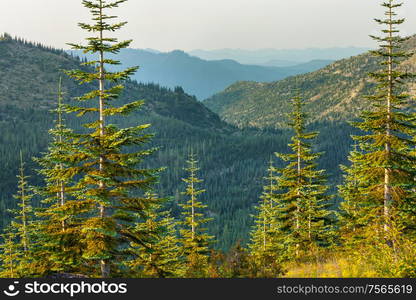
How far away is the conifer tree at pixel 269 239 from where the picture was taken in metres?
20.2

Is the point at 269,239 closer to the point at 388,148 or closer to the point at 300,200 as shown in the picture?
the point at 300,200

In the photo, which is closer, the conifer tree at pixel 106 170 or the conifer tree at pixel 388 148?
the conifer tree at pixel 106 170

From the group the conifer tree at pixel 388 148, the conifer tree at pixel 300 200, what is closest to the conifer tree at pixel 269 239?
the conifer tree at pixel 300 200

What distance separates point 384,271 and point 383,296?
125 cm

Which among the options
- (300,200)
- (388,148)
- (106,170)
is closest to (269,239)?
(300,200)

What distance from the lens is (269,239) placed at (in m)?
45.6

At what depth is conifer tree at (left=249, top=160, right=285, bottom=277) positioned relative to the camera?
20167mm

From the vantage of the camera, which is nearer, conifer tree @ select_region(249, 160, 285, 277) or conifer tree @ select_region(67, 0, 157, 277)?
conifer tree @ select_region(67, 0, 157, 277)

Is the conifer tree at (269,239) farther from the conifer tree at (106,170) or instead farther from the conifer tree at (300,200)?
the conifer tree at (106,170)

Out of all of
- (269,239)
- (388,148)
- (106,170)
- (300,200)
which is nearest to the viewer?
(106,170)

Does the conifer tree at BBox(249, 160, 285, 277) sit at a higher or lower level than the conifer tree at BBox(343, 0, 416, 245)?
lower

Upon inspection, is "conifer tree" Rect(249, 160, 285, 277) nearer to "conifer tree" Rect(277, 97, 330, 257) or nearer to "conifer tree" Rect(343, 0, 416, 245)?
"conifer tree" Rect(277, 97, 330, 257)

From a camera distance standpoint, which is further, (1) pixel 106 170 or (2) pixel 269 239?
(2) pixel 269 239

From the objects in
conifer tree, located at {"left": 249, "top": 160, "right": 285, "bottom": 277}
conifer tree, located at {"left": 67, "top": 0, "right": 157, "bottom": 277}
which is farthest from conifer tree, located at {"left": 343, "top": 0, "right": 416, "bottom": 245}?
conifer tree, located at {"left": 67, "top": 0, "right": 157, "bottom": 277}
